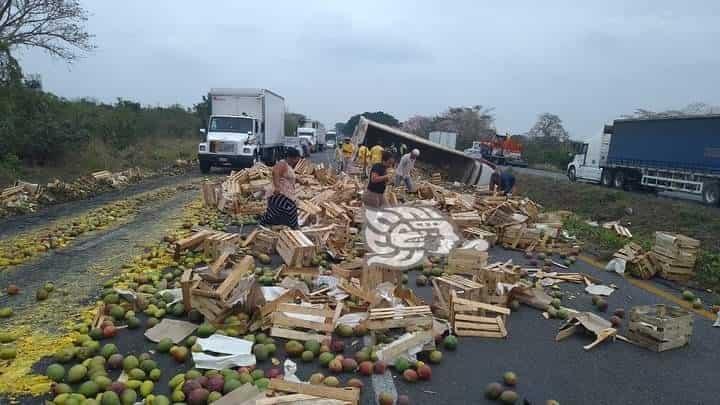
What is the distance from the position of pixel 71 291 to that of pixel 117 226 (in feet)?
14.0

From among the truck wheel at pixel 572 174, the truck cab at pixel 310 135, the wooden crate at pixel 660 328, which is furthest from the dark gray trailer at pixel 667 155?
the truck cab at pixel 310 135

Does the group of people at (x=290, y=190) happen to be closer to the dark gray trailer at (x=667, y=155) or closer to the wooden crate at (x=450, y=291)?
the wooden crate at (x=450, y=291)

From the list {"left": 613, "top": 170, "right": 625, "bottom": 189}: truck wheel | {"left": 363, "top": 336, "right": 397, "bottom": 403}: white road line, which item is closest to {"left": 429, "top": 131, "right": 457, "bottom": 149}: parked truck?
{"left": 613, "top": 170, "right": 625, "bottom": 189}: truck wheel

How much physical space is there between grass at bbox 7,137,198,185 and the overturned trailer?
10563 mm

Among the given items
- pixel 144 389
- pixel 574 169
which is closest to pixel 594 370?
pixel 144 389

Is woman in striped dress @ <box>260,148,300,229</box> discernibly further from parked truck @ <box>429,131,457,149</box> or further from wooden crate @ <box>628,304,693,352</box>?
parked truck @ <box>429,131,457,149</box>

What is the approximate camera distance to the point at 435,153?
917 inches

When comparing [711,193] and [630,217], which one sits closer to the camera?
[630,217]

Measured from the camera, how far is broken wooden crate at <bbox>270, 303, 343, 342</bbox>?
185 inches

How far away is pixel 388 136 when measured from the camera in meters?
22.3

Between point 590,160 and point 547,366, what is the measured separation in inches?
988

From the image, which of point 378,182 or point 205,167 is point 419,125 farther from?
point 378,182

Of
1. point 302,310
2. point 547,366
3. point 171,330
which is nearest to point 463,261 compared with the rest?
point 547,366

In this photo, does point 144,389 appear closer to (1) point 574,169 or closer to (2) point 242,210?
(2) point 242,210
